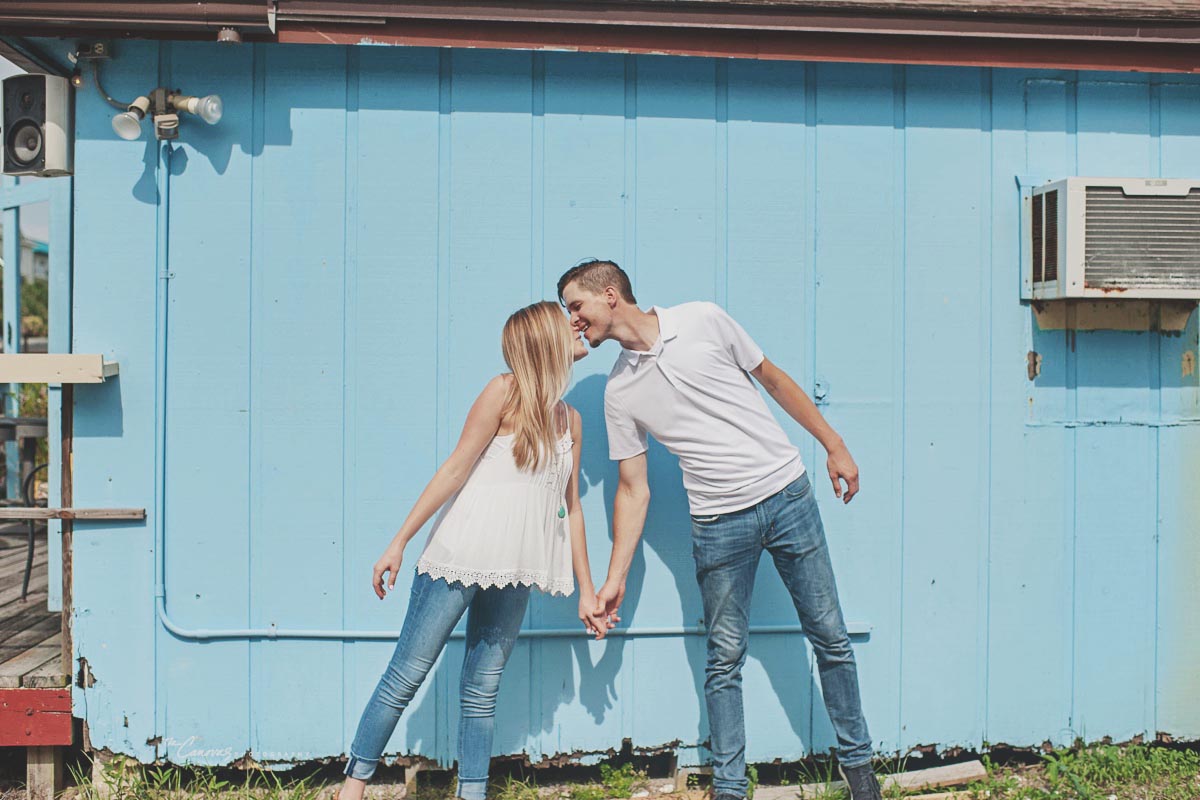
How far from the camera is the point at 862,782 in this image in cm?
327

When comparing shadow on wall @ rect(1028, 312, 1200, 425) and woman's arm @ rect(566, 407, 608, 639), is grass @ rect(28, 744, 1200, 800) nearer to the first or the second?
woman's arm @ rect(566, 407, 608, 639)

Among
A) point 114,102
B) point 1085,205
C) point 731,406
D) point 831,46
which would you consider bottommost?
point 731,406

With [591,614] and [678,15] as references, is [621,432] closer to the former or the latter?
[591,614]

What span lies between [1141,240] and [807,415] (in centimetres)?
150

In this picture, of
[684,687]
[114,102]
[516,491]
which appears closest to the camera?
[516,491]

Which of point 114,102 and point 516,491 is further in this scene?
point 114,102

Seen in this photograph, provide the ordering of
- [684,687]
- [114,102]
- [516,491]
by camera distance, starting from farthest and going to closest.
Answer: [684,687], [114,102], [516,491]

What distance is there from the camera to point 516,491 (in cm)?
A: 304

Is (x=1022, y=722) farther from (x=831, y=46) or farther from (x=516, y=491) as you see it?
(x=831, y=46)

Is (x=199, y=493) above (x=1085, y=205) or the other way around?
the other way around

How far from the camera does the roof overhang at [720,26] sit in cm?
331

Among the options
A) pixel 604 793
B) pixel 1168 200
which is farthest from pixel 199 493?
pixel 1168 200

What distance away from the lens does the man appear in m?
3.18

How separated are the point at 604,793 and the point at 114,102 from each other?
321 centimetres
